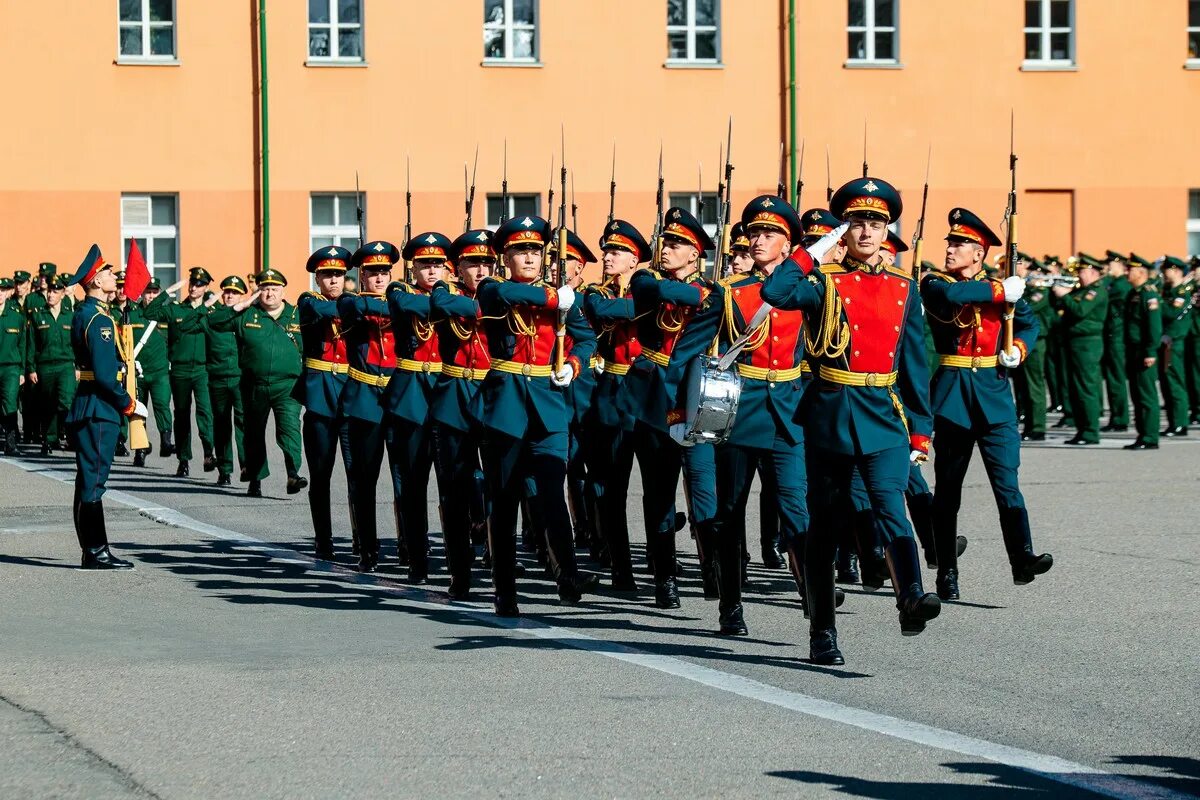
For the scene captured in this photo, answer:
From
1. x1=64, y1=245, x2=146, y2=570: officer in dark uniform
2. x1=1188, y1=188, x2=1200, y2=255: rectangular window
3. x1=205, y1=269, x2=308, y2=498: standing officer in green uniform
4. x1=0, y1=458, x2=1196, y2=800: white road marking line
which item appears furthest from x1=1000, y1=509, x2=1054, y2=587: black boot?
x1=1188, y1=188, x2=1200, y2=255: rectangular window

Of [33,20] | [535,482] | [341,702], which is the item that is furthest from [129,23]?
[341,702]

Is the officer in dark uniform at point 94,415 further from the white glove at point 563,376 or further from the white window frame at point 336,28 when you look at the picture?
the white window frame at point 336,28

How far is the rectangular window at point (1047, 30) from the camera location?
1454 inches

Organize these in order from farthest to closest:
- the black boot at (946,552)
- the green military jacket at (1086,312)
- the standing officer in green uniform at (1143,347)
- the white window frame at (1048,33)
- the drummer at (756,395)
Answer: the white window frame at (1048,33)
the green military jacket at (1086,312)
the standing officer in green uniform at (1143,347)
the black boot at (946,552)
the drummer at (756,395)

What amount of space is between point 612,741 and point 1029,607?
13.0 feet

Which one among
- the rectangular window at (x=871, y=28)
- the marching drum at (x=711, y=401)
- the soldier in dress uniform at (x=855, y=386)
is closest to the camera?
the soldier in dress uniform at (x=855, y=386)

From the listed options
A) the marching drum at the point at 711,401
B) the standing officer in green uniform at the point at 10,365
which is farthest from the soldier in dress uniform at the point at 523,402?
the standing officer in green uniform at the point at 10,365

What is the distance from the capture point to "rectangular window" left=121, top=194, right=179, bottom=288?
3425 centimetres

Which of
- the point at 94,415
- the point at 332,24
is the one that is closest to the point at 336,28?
the point at 332,24

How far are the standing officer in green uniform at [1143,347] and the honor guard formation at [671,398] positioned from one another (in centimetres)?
772

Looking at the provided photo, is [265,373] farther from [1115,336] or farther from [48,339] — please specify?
[1115,336]

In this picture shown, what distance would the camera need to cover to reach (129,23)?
33938 millimetres

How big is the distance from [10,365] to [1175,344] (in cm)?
1233

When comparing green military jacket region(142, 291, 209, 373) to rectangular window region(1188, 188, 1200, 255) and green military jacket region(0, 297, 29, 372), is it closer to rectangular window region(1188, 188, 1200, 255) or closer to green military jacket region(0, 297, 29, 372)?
green military jacket region(0, 297, 29, 372)
